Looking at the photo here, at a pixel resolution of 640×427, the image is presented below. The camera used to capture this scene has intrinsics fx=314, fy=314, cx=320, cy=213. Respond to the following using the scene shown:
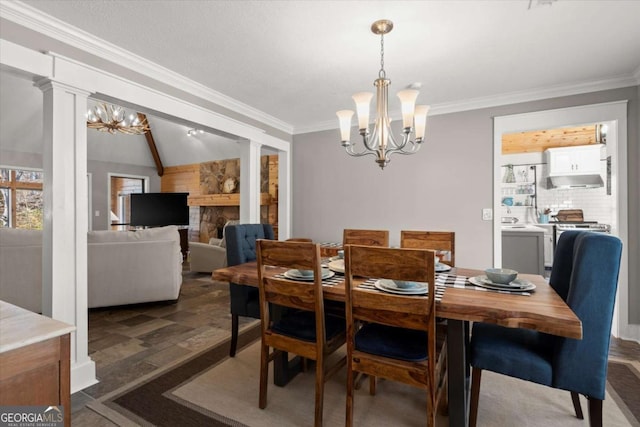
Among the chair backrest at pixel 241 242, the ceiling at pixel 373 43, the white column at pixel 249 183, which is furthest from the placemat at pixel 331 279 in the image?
the white column at pixel 249 183

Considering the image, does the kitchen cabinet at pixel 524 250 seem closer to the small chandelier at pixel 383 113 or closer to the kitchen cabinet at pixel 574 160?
the kitchen cabinet at pixel 574 160

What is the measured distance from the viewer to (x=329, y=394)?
6.63 feet

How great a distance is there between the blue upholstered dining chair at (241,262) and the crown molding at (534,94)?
2366mm

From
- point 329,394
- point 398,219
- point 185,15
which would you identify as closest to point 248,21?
point 185,15

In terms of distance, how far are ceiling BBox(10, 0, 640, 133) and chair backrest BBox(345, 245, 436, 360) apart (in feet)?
4.87

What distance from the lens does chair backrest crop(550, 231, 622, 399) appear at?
136 centimetres

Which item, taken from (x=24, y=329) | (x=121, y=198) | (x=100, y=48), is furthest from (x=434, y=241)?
(x=121, y=198)

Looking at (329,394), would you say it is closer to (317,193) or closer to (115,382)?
(115,382)

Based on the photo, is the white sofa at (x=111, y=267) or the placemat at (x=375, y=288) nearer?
the placemat at (x=375, y=288)

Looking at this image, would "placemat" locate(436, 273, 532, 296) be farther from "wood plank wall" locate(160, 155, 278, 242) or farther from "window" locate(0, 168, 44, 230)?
"window" locate(0, 168, 44, 230)

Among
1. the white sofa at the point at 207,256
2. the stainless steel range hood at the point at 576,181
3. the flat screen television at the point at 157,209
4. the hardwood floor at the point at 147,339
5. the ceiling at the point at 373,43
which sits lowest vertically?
the hardwood floor at the point at 147,339

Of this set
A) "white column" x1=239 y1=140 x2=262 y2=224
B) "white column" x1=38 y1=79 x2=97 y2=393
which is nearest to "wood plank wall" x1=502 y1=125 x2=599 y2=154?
"white column" x1=239 y1=140 x2=262 y2=224

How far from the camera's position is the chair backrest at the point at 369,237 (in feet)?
9.38

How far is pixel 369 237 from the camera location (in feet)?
9.57
